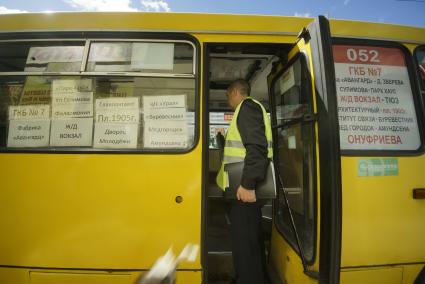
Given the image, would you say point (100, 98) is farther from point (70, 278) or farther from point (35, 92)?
point (70, 278)

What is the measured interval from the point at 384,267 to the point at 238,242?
115 cm

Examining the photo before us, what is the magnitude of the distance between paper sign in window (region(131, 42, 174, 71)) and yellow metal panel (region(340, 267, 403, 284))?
2.18m

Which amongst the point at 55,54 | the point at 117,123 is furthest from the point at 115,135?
the point at 55,54

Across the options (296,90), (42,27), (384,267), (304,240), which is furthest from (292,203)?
(42,27)

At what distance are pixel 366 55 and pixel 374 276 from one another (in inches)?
70.4

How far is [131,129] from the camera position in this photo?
213cm

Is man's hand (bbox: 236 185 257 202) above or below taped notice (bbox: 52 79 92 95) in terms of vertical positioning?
below

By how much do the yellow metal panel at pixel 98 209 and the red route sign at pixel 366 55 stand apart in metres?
1.49

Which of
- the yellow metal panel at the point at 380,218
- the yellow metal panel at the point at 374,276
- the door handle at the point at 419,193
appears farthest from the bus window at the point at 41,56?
the door handle at the point at 419,193

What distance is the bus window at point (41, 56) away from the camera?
7.06 ft

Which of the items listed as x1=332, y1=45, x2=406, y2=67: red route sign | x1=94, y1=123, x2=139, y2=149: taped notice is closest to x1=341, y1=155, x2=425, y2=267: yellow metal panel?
x1=332, y1=45, x2=406, y2=67: red route sign

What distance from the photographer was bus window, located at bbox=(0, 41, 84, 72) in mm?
2152

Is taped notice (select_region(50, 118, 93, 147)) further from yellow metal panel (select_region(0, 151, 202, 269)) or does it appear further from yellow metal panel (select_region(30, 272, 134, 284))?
yellow metal panel (select_region(30, 272, 134, 284))

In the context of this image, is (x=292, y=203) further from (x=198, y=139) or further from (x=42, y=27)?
(x=42, y=27)
